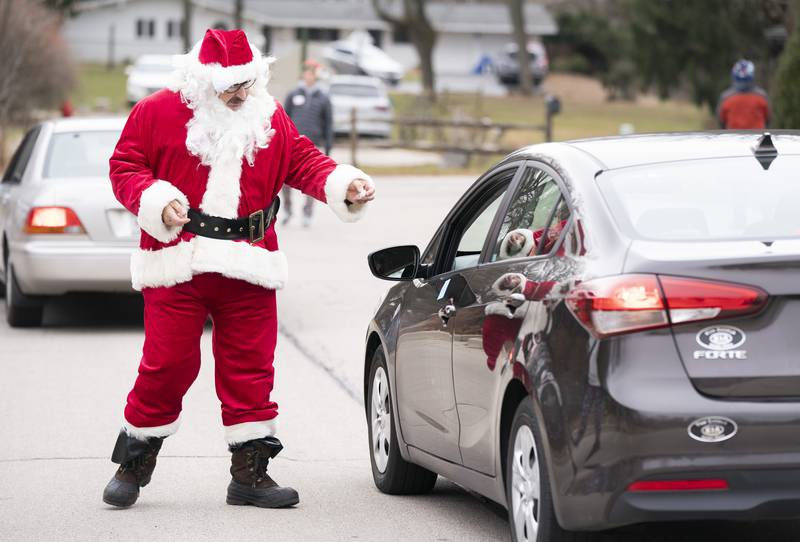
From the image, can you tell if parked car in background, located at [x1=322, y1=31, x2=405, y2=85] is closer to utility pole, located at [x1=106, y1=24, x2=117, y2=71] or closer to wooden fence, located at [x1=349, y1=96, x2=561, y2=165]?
utility pole, located at [x1=106, y1=24, x2=117, y2=71]

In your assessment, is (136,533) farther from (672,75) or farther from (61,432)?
(672,75)

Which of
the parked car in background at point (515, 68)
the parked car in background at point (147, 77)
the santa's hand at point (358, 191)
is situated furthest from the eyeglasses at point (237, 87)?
the parked car in background at point (515, 68)

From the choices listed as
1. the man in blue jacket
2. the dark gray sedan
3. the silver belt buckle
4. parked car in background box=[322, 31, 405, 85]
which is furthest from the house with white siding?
the dark gray sedan

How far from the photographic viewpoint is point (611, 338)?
4664 mm

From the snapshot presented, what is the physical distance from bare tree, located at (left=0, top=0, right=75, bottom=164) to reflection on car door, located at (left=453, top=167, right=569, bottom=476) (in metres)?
26.1

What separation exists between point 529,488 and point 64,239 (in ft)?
25.4

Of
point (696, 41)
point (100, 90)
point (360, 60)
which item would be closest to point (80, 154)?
point (696, 41)

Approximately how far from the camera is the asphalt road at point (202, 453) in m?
6.32

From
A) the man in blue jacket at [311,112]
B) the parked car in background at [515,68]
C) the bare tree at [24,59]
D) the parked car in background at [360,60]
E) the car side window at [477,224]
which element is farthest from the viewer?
the parked car in background at [515,68]

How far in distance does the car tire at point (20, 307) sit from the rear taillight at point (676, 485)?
884 centimetres

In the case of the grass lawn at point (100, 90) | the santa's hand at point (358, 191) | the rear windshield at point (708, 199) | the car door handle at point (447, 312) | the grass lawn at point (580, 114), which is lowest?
the grass lawn at point (100, 90)

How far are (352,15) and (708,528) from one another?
8967 cm

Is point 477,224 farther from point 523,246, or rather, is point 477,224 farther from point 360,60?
point 360,60

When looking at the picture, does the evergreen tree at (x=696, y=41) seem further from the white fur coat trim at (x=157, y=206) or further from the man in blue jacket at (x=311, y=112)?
the white fur coat trim at (x=157, y=206)
